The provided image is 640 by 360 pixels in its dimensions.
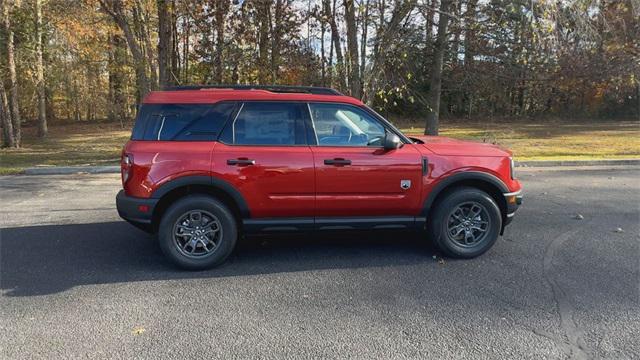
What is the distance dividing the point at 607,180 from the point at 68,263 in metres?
10.5

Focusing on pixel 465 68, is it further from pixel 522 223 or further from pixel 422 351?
pixel 422 351

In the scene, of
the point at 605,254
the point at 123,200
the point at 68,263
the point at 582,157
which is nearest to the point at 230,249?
the point at 123,200

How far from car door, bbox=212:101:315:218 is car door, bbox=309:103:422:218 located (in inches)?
5.3

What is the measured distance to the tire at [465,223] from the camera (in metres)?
4.88

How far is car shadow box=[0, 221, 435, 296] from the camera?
4.48 m

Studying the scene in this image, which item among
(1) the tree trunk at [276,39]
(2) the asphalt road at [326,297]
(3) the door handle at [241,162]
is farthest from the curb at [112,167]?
(3) the door handle at [241,162]

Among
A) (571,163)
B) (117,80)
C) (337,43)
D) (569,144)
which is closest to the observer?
(571,163)

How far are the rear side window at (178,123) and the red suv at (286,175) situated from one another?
0.4 inches

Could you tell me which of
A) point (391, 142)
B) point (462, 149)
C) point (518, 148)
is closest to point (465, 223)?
point (462, 149)

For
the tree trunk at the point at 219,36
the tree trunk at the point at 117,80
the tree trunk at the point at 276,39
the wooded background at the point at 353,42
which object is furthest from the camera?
the tree trunk at the point at 117,80

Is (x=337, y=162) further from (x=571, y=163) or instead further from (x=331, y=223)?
(x=571, y=163)

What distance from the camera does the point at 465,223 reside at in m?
4.97

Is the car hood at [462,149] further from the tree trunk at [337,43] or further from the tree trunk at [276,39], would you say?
the tree trunk at [276,39]

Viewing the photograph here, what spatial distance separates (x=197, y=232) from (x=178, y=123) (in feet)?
3.70
